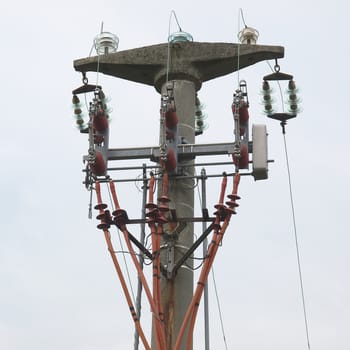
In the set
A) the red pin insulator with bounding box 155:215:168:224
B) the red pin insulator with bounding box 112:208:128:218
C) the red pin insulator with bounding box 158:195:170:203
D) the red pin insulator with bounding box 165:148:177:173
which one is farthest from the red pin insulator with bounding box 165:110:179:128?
the red pin insulator with bounding box 155:215:168:224

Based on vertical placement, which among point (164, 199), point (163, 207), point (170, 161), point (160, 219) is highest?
point (170, 161)

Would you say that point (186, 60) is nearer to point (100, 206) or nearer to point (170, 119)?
point (170, 119)

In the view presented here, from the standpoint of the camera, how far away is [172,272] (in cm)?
1758

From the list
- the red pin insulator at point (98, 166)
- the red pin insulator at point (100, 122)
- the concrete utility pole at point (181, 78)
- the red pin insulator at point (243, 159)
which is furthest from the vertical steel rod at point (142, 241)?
the red pin insulator at point (243, 159)

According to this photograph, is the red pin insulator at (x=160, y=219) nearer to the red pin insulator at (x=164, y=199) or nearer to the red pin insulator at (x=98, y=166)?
the red pin insulator at (x=164, y=199)

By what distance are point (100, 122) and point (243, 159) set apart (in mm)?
2772

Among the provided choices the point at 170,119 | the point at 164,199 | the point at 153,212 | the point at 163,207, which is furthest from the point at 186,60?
the point at 153,212

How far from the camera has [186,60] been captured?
65.5 feet

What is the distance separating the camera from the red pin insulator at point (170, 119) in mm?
17906

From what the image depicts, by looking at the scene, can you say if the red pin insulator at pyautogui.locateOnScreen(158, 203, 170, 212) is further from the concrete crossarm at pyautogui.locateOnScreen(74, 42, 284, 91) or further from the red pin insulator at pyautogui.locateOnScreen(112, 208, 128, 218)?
the concrete crossarm at pyautogui.locateOnScreen(74, 42, 284, 91)

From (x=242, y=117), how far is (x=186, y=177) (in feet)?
5.00

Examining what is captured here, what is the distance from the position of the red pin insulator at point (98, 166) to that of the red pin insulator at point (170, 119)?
1452mm

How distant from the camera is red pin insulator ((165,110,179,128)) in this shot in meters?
17.9

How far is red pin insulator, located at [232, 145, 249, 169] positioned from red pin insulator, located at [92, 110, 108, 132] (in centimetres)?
251
